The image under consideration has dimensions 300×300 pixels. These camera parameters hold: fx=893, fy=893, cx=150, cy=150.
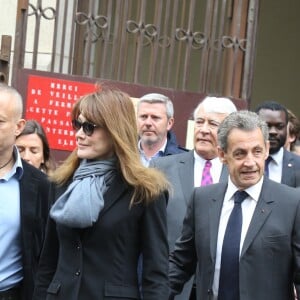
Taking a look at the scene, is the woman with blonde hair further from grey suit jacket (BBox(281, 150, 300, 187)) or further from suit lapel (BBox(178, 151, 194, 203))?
grey suit jacket (BBox(281, 150, 300, 187))

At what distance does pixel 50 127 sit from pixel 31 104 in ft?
0.97

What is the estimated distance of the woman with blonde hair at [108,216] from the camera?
166 inches

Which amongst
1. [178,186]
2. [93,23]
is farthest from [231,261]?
[93,23]

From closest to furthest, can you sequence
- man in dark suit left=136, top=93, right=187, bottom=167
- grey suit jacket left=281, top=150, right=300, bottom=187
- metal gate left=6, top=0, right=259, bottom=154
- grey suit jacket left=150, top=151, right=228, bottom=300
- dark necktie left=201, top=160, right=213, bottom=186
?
1. grey suit jacket left=150, top=151, right=228, bottom=300
2. dark necktie left=201, top=160, right=213, bottom=186
3. grey suit jacket left=281, top=150, right=300, bottom=187
4. man in dark suit left=136, top=93, right=187, bottom=167
5. metal gate left=6, top=0, right=259, bottom=154

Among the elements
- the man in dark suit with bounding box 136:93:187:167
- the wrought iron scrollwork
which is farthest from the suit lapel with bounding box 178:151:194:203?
the wrought iron scrollwork

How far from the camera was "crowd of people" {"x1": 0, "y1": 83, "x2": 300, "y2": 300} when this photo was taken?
424 cm

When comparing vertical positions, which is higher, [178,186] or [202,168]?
[202,168]

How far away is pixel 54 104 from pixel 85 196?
3.83 m

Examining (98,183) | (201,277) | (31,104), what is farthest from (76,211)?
(31,104)

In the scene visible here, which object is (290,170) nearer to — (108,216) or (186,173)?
(186,173)

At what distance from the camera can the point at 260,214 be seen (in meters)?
4.73

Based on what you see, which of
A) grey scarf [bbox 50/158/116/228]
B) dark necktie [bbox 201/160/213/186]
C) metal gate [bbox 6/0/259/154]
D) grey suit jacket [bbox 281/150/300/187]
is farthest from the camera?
metal gate [bbox 6/0/259/154]

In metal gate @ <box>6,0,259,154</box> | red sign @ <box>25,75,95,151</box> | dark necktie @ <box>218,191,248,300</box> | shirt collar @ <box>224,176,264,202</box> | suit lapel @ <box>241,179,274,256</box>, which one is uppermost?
metal gate @ <box>6,0,259,154</box>

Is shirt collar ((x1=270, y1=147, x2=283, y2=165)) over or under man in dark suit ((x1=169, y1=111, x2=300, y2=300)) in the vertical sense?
over
